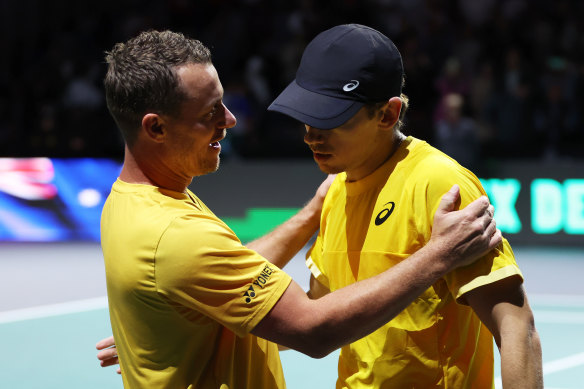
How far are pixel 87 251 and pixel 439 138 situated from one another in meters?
5.34

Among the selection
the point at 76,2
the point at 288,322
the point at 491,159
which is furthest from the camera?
the point at 76,2

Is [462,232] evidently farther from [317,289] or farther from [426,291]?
[317,289]

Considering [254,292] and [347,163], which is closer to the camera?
[254,292]

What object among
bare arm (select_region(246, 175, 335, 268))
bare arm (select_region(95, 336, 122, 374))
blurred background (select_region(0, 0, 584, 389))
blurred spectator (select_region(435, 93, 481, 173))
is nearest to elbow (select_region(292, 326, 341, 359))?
bare arm (select_region(246, 175, 335, 268))

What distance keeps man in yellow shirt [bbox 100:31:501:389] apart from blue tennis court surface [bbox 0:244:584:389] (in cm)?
369

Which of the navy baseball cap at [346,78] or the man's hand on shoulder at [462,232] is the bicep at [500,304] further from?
the navy baseball cap at [346,78]

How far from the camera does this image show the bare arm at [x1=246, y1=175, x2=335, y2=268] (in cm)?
Result: 350

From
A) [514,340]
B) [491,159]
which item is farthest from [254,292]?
[491,159]

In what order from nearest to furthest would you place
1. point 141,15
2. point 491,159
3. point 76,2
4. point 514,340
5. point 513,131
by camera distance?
point 514,340 → point 491,159 → point 513,131 → point 141,15 → point 76,2

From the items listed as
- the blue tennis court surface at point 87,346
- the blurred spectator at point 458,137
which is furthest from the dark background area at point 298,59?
the blue tennis court surface at point 87,346

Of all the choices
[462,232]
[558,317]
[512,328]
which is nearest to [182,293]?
[462,232]

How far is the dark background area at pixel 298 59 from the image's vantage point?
1288 cm

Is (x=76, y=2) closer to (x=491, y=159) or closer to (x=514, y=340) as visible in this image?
(x=491, y=159)

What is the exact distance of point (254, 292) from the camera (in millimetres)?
2580
